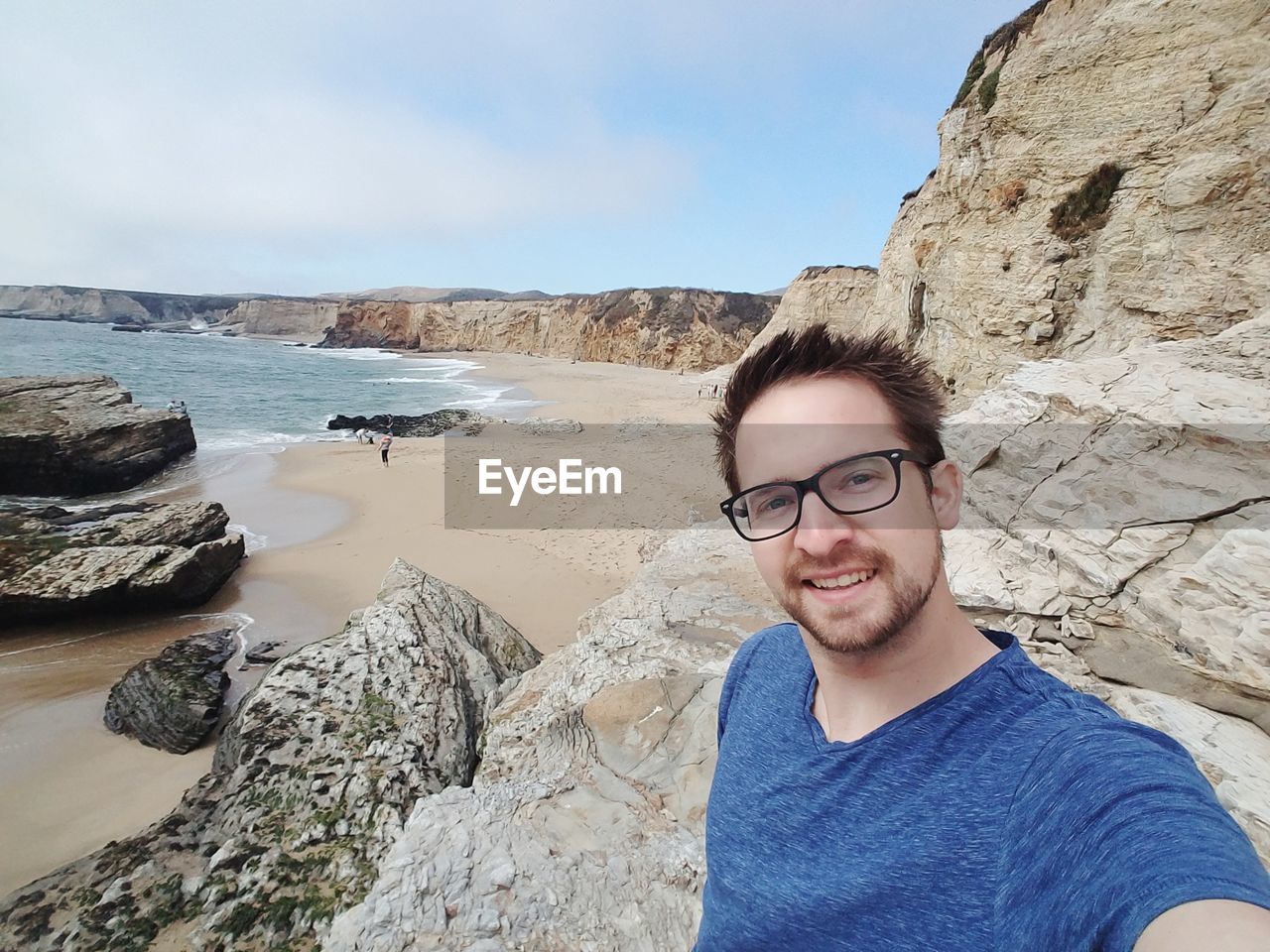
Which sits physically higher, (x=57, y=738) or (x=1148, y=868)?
(x=1148, y=868)

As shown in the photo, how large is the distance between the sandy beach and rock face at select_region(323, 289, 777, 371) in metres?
37.1

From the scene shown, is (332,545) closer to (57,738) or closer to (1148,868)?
(57,738)

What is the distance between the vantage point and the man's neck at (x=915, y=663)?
113 centimetres

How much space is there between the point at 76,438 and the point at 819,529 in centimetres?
1997

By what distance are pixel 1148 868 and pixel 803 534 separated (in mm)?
722

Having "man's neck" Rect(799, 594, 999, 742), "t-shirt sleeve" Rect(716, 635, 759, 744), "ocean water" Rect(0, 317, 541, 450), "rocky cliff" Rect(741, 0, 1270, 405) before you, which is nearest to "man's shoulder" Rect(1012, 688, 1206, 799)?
"man's neck" Rect(799, 594, 999, 742)

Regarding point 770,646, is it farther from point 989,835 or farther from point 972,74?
point 972,74

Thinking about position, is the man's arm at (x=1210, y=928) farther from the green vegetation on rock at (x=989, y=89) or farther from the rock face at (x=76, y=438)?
the rock face at (x=76, y=438)

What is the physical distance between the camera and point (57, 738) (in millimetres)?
5395

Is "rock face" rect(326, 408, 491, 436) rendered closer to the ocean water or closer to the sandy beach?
the ocean water

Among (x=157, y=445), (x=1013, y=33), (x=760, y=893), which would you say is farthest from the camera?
(x=157, y=445)

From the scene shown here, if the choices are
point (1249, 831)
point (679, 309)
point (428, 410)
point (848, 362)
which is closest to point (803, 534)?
point (848, 362)

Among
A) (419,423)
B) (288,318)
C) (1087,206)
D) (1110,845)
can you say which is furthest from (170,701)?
(288,318)

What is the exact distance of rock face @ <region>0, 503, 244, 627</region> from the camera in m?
7.28
